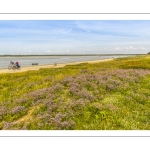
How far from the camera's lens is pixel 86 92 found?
23.7 ft

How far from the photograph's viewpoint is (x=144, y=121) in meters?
5.88

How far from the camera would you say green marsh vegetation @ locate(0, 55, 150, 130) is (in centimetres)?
568

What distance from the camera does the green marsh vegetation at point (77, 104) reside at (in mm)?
5680

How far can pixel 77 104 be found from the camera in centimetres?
639
